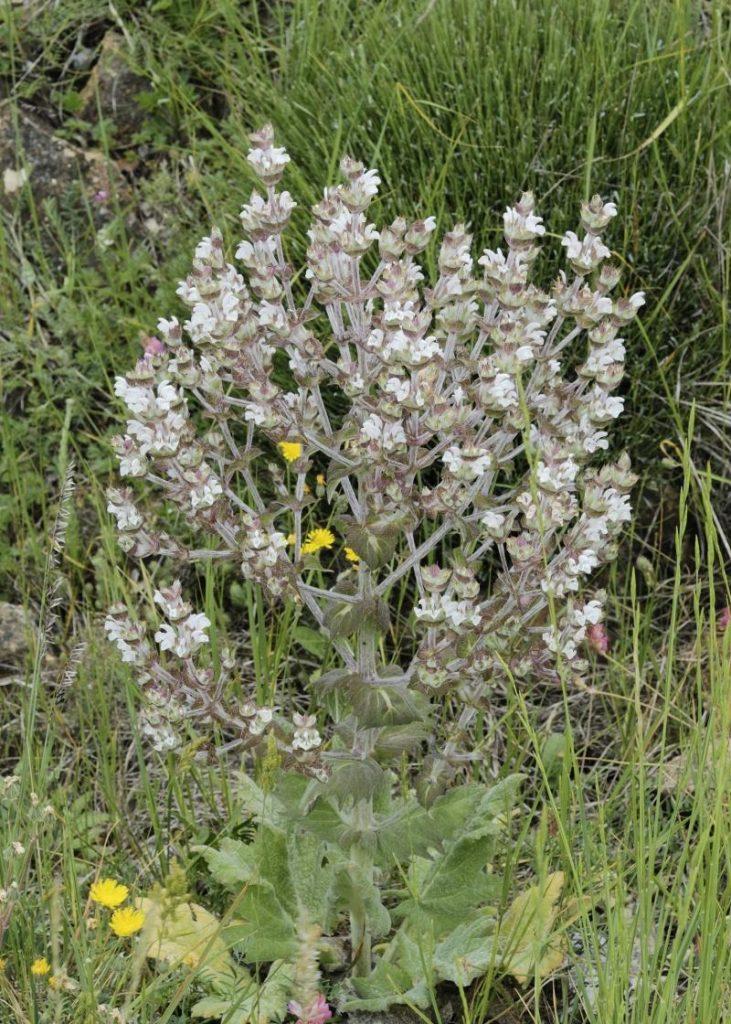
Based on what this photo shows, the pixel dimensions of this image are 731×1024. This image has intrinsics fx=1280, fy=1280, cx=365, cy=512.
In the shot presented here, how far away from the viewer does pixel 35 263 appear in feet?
12.1

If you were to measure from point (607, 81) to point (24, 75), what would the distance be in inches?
71.2

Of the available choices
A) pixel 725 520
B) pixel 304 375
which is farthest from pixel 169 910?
pixel 725 520

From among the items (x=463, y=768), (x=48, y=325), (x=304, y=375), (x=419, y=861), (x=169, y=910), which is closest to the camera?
(x=169, y=910)

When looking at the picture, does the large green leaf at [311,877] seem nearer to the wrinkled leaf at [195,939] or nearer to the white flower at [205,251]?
the wrinkled leaf at [195,939]

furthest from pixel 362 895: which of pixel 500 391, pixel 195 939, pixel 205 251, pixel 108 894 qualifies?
pixel 205 251

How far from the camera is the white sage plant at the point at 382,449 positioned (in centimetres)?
179

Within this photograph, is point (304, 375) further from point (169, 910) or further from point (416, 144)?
point (416, 144)

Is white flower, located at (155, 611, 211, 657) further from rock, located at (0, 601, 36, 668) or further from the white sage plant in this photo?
rock, located at (0, 601, 36, 668)

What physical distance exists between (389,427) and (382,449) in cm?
3

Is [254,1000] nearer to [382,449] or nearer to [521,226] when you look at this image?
[382,449]

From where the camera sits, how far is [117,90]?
3.80 metres

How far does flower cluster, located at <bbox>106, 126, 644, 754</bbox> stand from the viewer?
5.85ft

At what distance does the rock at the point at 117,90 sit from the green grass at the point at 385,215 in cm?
5

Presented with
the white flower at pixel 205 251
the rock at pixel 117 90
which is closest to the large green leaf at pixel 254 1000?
the white flower at pixel 205 251
